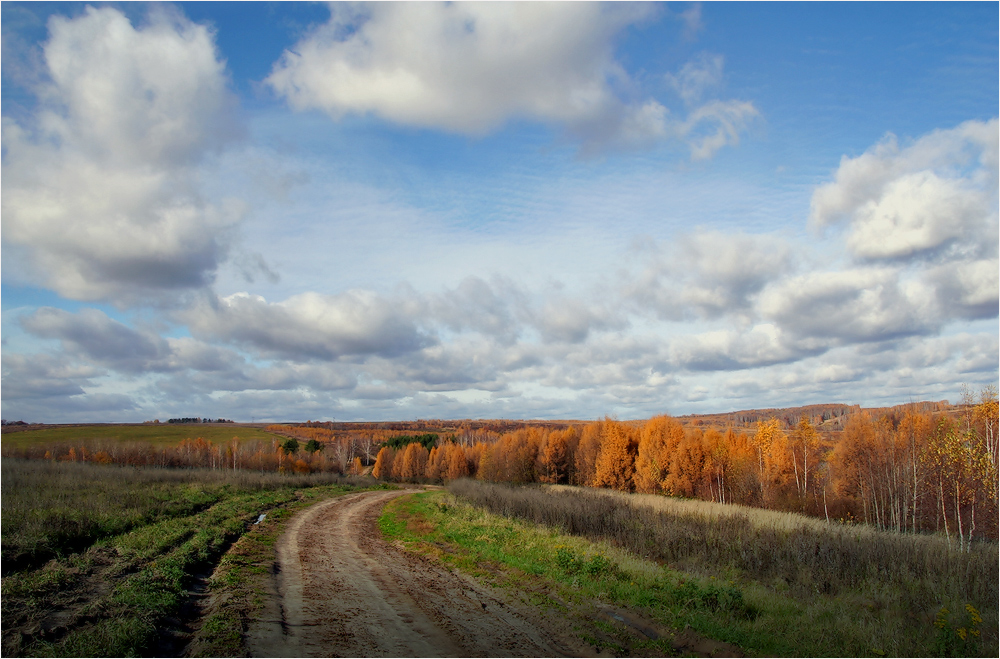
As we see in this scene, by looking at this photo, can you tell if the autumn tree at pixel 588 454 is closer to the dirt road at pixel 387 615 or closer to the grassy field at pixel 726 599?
the grassy field at pixel 726 599

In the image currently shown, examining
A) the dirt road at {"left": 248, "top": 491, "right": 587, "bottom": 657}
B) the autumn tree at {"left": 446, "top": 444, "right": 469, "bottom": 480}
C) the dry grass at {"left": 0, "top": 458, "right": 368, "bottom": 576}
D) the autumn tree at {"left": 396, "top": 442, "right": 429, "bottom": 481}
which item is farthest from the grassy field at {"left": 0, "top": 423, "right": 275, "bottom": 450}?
the autumn tree at {"left": 446, "top": 444, "right": 469, "bottom": 480}

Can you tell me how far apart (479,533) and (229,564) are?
26.0 ft

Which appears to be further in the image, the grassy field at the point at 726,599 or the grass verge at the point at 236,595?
the grassy field at the point at 726,599

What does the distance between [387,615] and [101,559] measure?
738 cm

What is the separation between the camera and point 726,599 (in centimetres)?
937

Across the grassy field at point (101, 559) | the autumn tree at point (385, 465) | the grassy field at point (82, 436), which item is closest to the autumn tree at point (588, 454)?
the autumn tree at point (385, 465)

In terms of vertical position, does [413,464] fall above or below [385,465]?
above

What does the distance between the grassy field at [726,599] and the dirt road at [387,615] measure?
857mm

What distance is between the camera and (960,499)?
34.6 m

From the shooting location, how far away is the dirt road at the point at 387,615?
271 inches

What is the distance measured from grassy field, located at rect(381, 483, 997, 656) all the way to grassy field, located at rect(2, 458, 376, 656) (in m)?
6.14

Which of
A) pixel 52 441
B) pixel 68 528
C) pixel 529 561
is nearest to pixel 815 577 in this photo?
pixel 529 561

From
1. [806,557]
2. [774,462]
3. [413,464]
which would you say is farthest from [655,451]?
[413,464]

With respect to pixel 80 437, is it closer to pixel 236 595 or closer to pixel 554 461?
pixel 554 461
